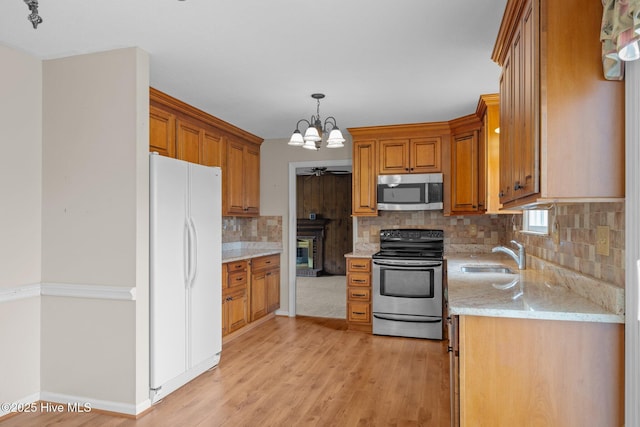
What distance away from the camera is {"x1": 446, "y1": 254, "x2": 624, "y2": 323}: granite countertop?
166cm

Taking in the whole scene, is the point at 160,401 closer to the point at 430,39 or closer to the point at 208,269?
the point at 208,269

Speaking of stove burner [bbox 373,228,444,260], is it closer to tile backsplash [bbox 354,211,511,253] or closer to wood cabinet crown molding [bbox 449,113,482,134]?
tile backsplash [bbox 354,211,511,253]

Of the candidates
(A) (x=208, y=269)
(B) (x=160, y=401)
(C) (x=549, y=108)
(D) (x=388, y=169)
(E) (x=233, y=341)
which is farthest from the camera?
(D) (x=388, y=169)

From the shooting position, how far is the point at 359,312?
4.74 m

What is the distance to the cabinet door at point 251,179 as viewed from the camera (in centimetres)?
530

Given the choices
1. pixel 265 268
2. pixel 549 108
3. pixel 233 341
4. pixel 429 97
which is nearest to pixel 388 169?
pixel 429 97

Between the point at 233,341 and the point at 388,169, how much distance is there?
2.58 m

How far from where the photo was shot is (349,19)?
2318 mm

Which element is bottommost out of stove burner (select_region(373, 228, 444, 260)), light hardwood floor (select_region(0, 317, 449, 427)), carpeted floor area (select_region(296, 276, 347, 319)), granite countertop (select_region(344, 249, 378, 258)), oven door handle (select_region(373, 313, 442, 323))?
carpeted floor area (select_region(296, 276, 347, 319))

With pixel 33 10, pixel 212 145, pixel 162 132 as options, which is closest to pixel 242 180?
pixel 212 145

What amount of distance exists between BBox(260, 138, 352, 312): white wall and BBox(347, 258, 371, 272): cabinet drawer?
1.11m

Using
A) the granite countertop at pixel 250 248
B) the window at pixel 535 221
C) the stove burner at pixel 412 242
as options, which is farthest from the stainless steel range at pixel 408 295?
the granite countertop at pixel 250 248

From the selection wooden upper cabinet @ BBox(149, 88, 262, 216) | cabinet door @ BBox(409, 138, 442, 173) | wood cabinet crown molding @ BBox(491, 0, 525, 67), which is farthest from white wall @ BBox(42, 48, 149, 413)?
cabinet door @ BBox(409, 138, 442, 173)

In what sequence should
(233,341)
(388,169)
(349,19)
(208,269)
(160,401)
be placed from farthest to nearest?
(388,169)
(233,341)
(208,269)
(160,401)
(349,19)
